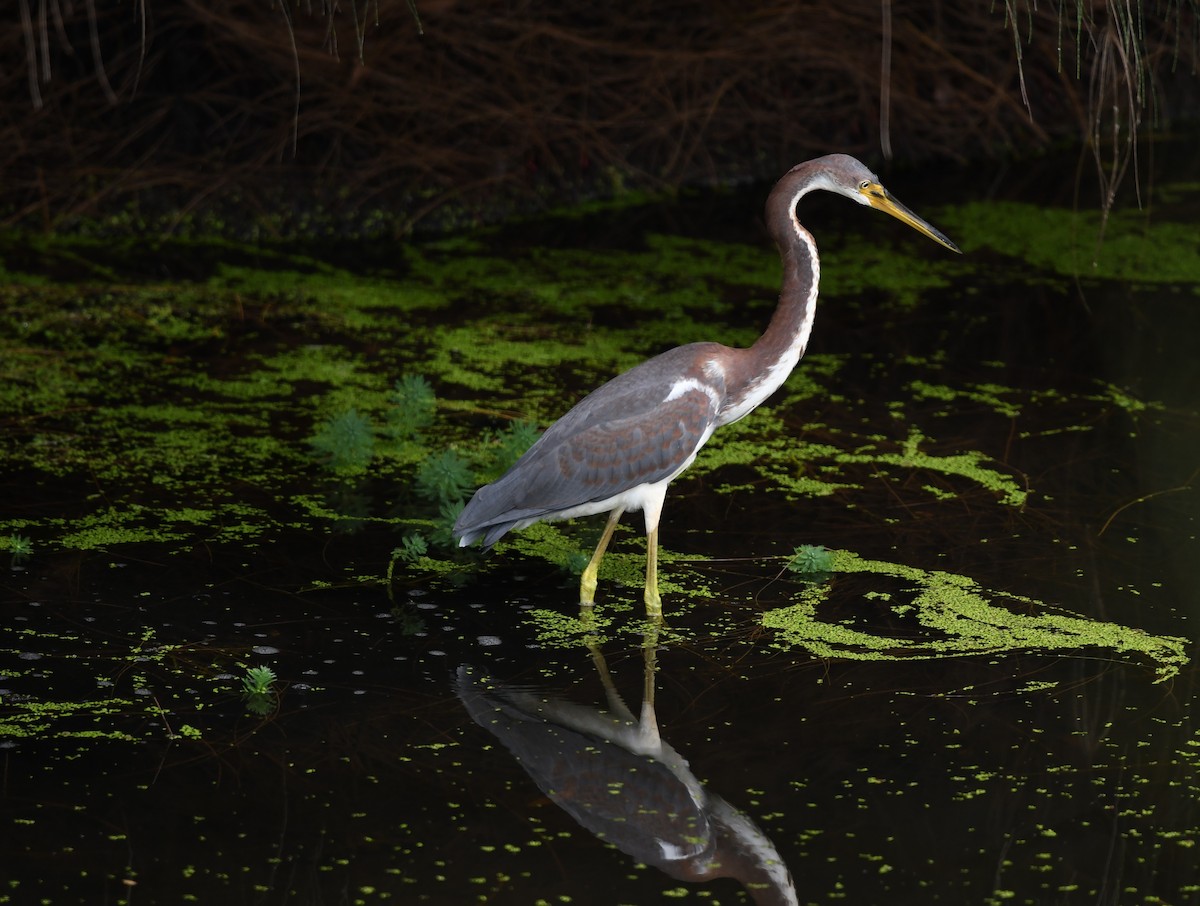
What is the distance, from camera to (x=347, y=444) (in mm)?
4980

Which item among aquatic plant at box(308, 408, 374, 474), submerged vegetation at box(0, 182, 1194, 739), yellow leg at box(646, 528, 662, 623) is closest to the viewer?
yellow leg at box(646, 528, 662, 623)

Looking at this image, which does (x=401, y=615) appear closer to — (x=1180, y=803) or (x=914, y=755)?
(x=914, y=755)

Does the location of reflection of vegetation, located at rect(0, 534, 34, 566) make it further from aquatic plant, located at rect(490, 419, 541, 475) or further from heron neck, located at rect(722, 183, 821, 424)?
heron neck, located at rect(722, 183, 821, 424)

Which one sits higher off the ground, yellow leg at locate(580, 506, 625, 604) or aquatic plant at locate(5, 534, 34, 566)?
yellow leg at locate(580, 506, 625, 604)

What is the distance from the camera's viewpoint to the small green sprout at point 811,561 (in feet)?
14.1

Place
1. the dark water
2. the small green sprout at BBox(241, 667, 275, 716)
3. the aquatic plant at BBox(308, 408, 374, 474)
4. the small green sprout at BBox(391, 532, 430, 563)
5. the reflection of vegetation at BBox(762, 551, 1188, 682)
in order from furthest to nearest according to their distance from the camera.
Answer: the aquatic plant at BBox(308, 408, 374, 474) → the small green sprout at BBox(391, 532, 430, 563) → the reflection of vegetation at BBox(762, 551, 1188, 682) → the small green sprout at BBox(241, 667, 275, 716) → the dark water

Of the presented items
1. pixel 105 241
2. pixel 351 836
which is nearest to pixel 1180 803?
pixel 351 836

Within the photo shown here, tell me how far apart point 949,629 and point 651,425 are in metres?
0.87

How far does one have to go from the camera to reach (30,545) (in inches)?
172

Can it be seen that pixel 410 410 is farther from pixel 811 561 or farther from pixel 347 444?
pixel 811 561

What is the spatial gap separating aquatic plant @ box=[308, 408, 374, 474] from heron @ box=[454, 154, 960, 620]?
3.02ft

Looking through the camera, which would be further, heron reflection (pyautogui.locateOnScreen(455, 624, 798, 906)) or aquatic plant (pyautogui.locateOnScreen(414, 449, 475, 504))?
aquatic plant (pyautogui.locateOnScreen(414, 449, 475, 504))

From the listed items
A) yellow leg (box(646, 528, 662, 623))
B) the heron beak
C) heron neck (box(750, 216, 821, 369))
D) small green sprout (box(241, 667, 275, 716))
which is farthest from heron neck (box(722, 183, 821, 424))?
small green sprout (box(241, 667, 275, 716))

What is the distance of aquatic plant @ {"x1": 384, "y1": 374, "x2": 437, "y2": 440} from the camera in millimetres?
5262
